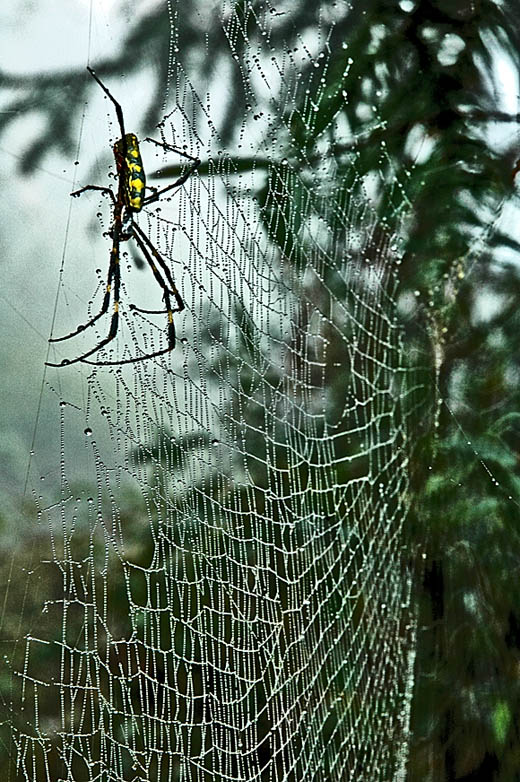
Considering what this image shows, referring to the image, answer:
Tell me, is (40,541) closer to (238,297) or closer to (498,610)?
(238,297)

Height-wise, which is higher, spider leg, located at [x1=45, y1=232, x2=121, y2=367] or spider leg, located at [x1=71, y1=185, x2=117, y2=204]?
spider leg, located at [x1=71, y1=185, x2=117, y2=204]

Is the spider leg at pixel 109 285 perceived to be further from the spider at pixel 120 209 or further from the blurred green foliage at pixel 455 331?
the blurred green foliage at pixel 455 331

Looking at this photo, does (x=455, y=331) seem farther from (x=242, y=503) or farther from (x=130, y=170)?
(x=130, y=170)

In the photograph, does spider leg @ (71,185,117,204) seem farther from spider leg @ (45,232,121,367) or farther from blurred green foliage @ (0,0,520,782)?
blurred green foliage @ (0,0,520,782)

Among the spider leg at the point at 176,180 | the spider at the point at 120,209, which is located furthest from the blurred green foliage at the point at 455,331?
the spider at the point at 120,209

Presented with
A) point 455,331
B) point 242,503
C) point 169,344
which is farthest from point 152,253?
point 455,331

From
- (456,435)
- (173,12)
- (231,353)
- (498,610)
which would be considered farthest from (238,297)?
(498,610)

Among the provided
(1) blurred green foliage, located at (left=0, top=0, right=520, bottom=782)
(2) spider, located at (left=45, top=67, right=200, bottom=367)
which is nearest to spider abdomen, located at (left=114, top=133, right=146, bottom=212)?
(2) spider, located at (left=45, top=67, right=200, bottom=367)
